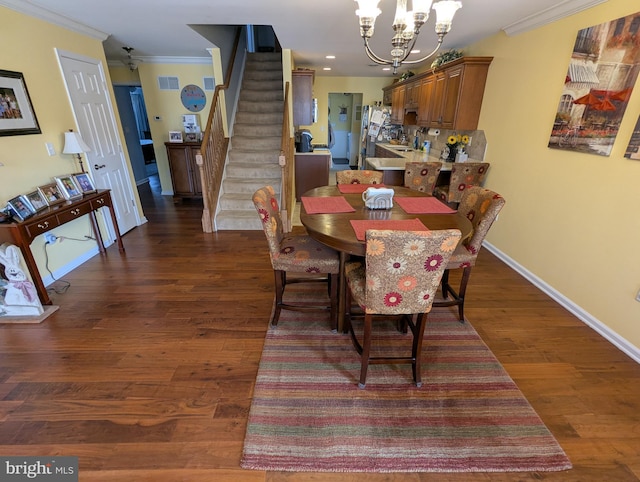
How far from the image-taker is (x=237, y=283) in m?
2.97

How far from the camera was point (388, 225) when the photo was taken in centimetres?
190

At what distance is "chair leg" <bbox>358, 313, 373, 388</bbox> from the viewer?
67.4 inches

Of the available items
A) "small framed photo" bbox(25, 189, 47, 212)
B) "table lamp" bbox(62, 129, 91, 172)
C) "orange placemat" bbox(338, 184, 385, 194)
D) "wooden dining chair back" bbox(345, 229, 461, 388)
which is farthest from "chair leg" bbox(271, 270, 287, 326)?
"table lamp" bbox(62, 129, 91, 172)

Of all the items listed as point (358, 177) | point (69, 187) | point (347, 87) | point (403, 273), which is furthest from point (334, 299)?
point (347, 87)

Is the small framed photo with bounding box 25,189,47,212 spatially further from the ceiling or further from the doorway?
the doorway

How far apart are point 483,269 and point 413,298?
6.79ft

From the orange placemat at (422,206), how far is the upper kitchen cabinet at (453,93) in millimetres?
2099

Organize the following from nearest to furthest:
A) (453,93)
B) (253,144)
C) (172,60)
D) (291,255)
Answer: (291,255) < (453,93) < (253,144) < (172,60)

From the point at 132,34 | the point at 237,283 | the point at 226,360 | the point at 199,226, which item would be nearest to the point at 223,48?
the point at 132,34

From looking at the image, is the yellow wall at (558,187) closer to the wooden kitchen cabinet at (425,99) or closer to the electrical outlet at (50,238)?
the wooden kitchen cabinet at (425,99)

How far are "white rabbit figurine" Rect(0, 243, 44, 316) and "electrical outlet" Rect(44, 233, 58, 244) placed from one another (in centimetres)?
57

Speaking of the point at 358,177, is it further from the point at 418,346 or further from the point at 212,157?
the point at 212,157

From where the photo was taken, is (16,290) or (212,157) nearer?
(16,290)

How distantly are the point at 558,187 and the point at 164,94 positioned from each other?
6174 mm
